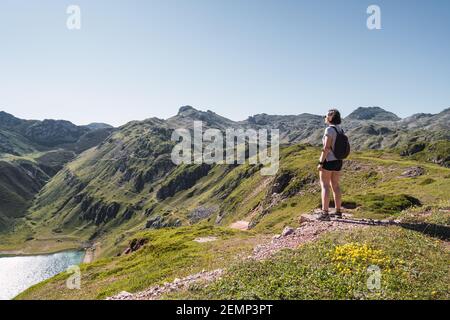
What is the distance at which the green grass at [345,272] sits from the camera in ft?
44.5

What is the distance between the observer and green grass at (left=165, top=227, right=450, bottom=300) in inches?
534

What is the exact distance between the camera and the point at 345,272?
15148 mm

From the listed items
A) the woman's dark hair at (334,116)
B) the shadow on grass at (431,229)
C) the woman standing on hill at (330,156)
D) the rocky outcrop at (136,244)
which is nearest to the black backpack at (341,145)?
the woman standing on hill at (330,156)

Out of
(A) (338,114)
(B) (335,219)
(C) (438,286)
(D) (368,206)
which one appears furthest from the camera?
(D) (368,206)

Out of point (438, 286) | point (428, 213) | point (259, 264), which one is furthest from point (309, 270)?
point (428, 213)

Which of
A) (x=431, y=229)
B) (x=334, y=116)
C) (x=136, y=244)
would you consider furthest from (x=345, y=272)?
(x=136, y=244)

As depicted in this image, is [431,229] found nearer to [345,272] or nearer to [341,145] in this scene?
[341,145]

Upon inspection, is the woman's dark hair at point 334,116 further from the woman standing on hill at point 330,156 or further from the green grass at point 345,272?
the green grass at point 345,272

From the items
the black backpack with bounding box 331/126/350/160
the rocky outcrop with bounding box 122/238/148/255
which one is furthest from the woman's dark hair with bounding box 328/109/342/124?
the rocky outcrop with bounding box 122/238/148/255
